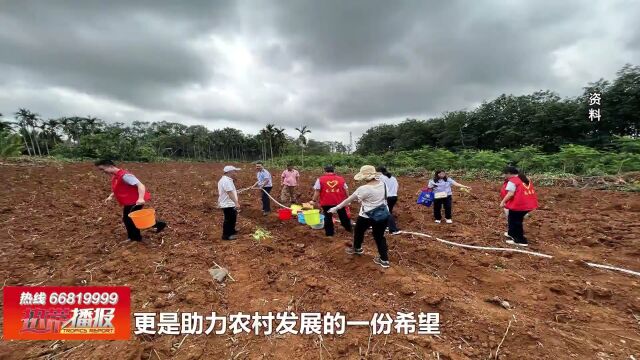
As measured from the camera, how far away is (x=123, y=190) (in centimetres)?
568

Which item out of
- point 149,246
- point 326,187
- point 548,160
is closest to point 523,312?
point 326,187

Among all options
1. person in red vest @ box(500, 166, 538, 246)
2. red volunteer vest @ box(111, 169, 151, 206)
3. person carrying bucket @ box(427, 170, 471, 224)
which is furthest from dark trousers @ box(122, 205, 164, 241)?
person in red vest @ box(500, 166, 538, 246)

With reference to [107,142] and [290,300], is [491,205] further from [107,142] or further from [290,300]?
[107,142]

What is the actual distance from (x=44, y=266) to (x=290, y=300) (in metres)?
4.35

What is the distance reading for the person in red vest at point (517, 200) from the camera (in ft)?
20.3

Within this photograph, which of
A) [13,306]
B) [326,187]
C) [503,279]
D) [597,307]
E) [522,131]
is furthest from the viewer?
[522,131]

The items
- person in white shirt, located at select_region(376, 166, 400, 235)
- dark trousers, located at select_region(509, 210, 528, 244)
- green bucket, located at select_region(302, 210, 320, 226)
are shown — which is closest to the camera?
dark trousers, located at select_region(509, 210, 528, 244)

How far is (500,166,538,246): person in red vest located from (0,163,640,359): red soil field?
35cm

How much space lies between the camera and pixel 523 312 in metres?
3.95

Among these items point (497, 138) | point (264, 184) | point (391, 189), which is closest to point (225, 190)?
point (264, 184)

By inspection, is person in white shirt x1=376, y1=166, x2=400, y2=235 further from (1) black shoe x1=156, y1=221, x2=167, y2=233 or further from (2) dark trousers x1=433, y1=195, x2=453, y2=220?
(1) black shoe x1=156, y1=221, x2=167, y2=233

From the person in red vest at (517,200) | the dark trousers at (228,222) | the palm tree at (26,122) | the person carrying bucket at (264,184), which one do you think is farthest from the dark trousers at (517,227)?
the palm tree at (26,122)

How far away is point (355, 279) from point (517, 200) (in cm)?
382

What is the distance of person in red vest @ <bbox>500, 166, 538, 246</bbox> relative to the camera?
618cm
